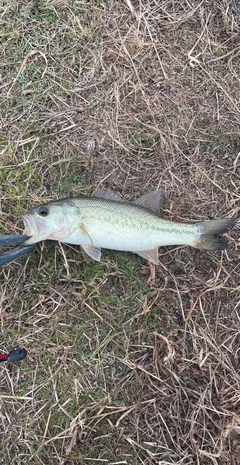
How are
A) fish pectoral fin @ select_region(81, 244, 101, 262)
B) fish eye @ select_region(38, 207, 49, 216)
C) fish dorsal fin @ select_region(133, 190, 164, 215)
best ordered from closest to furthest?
fish eye @ select_region(38, 207, 49, 216), fish pectoral fin @ select_region(81, 244, 101, 262), fish dorsal fin @ select_region(133, 190, 164, 215)

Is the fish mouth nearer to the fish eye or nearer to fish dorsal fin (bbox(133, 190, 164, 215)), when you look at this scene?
the fish eye

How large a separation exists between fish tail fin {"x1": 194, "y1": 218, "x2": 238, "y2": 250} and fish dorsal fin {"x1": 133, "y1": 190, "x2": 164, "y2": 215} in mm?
Result: 447

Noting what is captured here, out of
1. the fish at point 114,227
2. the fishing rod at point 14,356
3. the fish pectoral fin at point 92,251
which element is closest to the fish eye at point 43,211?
the fish at point 114,227

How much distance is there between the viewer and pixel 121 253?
12.0 ft

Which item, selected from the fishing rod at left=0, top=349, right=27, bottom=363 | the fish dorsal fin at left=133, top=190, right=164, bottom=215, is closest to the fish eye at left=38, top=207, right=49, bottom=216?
the fish dorsal fin at left=133, top=190, right=164, bottom=215

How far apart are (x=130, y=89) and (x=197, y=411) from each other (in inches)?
131

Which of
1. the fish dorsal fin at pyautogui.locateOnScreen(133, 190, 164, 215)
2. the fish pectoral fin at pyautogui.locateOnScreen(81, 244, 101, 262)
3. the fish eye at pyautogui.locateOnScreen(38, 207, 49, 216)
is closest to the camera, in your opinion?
the fish eye at pyautogui.locateOnScreen(38, 207, 49, 216)

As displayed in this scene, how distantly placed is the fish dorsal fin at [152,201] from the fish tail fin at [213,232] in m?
0.45

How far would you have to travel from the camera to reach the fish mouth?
3.25m

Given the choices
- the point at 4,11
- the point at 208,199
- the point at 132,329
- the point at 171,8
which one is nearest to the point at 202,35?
the point at 171,8

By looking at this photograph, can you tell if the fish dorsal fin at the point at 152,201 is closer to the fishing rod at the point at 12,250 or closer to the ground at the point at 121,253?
the ground at the point at 121,253

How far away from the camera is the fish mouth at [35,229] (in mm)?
3252

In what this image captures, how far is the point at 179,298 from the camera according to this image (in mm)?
3637

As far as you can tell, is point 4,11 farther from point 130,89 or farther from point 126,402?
point 126,402
